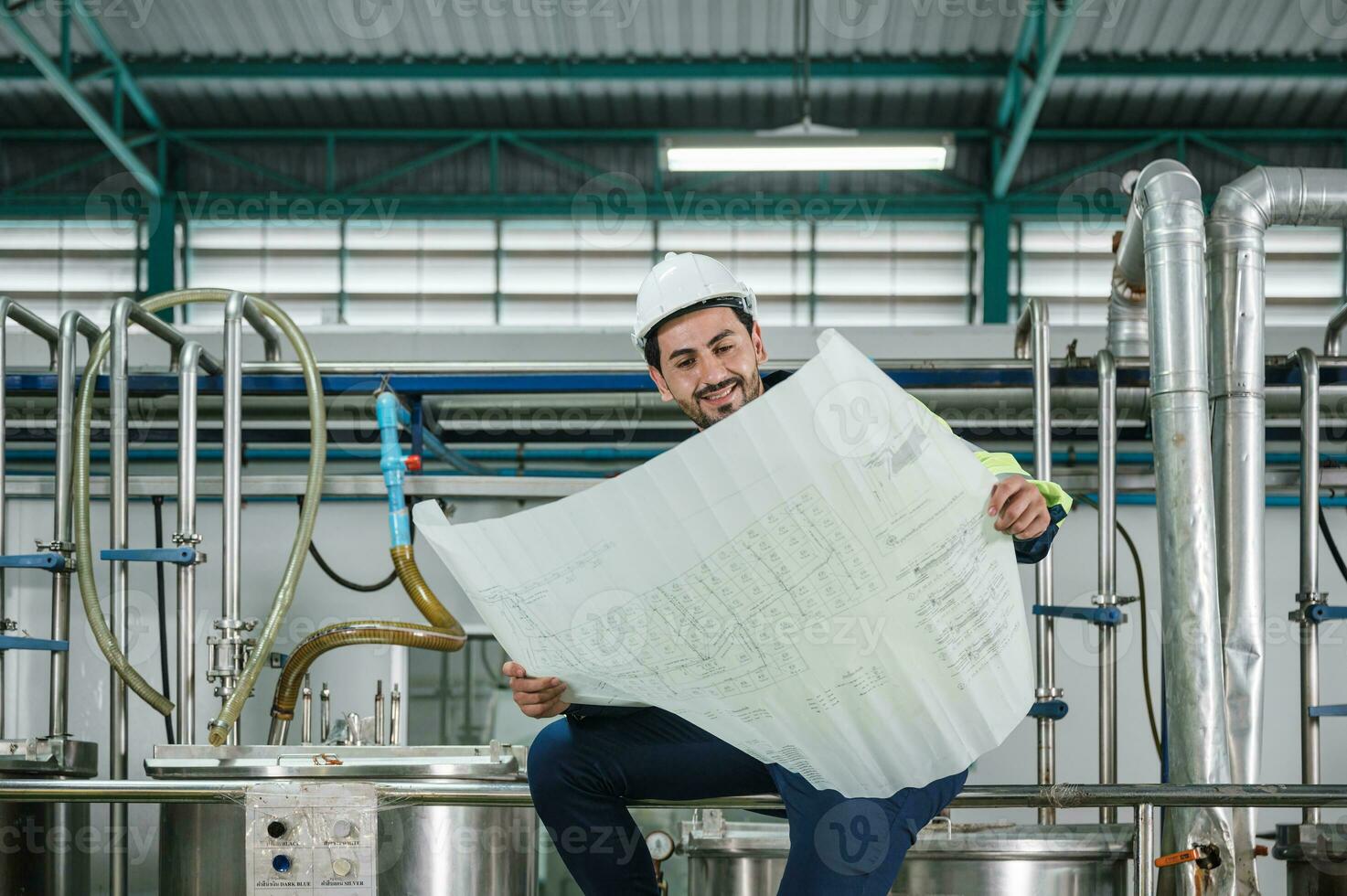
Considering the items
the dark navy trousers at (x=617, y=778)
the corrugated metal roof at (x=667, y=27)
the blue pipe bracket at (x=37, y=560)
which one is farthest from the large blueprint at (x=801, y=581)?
the corrugated metal roof at (x=667, y=27)

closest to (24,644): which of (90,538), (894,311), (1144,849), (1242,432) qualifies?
(90,538)

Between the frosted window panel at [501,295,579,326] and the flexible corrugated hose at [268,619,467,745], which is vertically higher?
the frosted window panel at [501,295,579,326]

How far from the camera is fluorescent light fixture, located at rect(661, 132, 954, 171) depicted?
6461mm

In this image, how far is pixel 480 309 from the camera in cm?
924

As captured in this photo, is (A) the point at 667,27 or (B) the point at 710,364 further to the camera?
(A) the point at 667,27

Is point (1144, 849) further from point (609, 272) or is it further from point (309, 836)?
point (609, 272)

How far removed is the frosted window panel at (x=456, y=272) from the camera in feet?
30.5

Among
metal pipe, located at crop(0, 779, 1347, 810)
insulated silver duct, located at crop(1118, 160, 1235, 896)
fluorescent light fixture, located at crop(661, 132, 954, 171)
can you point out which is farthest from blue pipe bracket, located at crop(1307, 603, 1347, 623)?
fluorescent light fixture, located at crop(661, 132, 954, 171)

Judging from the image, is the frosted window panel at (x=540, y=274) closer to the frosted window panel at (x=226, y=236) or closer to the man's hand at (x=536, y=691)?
the frosted window panel at (x=226, y=236)

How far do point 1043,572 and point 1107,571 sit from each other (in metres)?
0.19

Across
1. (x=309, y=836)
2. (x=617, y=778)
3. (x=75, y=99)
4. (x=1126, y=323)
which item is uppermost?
(x=75, y=99)

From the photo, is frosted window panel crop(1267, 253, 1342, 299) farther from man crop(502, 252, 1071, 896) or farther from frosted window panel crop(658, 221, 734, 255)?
man crop(502, 252, 1071, 896)

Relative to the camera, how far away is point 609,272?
9.31 metres

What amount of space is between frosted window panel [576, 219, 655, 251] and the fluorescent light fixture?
2.64 m
